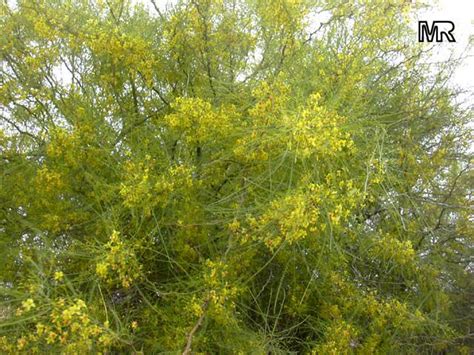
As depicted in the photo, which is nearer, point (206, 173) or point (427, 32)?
point (206, 173)

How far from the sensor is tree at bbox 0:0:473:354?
2.49 metres

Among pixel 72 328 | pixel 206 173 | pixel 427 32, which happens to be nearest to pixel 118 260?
pixel 72 328

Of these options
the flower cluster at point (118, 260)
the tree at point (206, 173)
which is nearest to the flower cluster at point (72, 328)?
the tree at point (206, 173)

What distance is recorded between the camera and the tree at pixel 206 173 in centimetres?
249

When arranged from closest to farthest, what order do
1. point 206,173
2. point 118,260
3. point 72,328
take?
point 72,328
point 118,260
point 206,173

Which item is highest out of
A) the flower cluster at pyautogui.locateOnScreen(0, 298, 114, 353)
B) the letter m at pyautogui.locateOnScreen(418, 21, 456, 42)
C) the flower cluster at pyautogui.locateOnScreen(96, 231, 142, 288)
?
the letter m at pyautogui.locateOnScreen(418, 21, 456, 42)

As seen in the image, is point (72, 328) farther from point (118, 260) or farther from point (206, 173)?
point (206, 173)

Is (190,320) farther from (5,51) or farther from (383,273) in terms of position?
(5,51)

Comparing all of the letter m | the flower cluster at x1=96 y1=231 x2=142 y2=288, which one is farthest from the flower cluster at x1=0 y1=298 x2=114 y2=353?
the letter m

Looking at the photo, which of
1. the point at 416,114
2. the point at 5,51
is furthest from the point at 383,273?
the point at 5,51

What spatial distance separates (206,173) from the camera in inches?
113

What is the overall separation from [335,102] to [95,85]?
1643 mm

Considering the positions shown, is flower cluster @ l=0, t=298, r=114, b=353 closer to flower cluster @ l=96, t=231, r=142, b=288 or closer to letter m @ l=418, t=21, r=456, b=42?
flower cluster @ l=96, t=231, r=142, b=288

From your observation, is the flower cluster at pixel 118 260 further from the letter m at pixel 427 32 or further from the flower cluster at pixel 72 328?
the letter m at pixel 427 32
